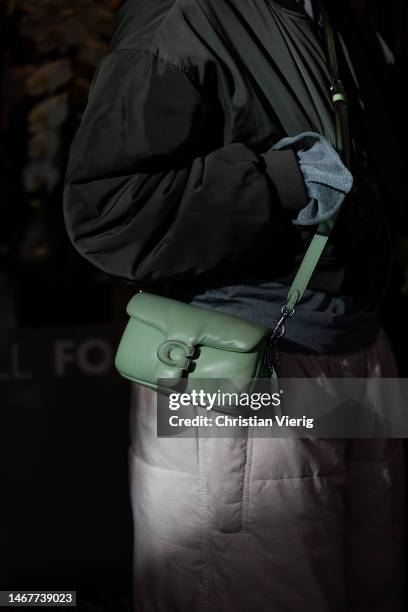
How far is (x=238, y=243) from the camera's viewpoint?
126 centimetres

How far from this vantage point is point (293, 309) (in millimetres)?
1334

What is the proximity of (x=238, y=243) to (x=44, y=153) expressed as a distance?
122 centimetres

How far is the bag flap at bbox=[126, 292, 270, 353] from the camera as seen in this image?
1240mm

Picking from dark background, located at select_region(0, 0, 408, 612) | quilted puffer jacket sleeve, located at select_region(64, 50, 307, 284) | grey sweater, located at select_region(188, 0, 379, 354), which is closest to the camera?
quilted puffer jacket sleeve, located at select_region(64, 50, 307, 284)

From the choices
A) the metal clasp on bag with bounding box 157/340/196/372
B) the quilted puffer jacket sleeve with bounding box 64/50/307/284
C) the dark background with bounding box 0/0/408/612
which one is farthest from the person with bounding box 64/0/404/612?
the dark background with bounding box 0/0/408/612

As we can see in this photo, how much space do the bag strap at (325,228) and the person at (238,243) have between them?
0.02 meters

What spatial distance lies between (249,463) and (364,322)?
0.41 meters

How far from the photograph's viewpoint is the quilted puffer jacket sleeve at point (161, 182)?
1.23m

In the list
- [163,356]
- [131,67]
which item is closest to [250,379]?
[163,356]

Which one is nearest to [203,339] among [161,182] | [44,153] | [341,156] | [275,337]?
[275,337]

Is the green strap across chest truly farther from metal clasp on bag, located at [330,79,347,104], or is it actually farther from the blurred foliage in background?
the blurred foliage in background

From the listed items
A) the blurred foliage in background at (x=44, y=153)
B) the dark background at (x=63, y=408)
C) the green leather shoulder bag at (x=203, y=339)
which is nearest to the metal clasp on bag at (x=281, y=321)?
the green leather shoulder bag at (x=203, y=339)

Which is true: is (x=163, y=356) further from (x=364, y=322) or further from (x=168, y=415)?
(x=364, y=322)

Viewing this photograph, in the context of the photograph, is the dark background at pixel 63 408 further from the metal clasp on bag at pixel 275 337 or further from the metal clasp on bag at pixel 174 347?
the metal clasp on bag at pixel 174 347
